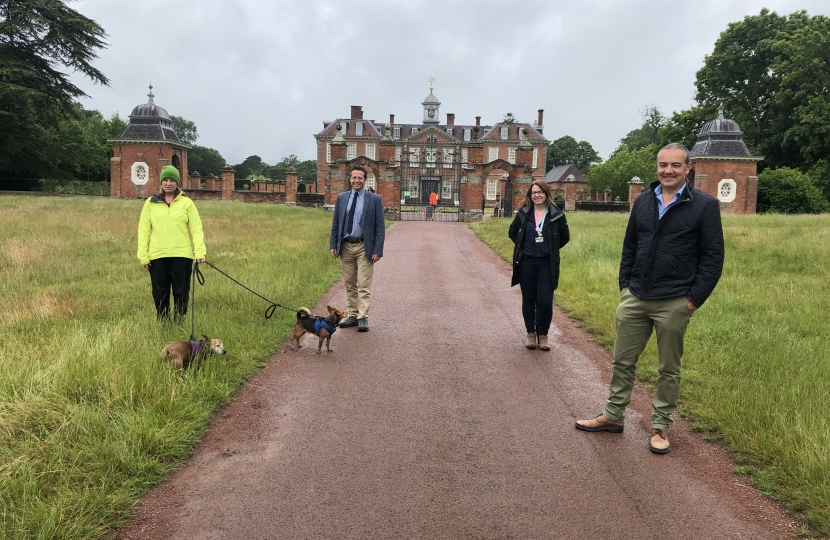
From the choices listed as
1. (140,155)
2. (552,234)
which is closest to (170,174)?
(552,234)

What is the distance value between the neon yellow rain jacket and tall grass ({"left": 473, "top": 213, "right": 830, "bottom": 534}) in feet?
16.7

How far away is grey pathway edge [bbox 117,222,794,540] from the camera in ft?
9.93

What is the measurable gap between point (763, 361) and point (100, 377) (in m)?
5.89

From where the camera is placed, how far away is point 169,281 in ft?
21.6

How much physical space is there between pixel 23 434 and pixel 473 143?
27.8 meters

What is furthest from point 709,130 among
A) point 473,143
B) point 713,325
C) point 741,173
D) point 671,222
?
point 671,222

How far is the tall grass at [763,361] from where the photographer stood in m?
3.53

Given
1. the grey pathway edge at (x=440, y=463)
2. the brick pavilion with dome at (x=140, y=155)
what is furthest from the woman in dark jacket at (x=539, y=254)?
the brick pavilion with dome at (x=140, y=155)

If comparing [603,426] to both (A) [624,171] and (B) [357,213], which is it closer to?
(B) [357,213]

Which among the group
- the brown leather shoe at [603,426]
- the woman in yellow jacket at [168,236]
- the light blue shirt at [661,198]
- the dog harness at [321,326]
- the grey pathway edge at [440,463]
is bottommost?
the grey pathway edge at [440,463]

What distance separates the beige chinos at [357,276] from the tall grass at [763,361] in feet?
9.90

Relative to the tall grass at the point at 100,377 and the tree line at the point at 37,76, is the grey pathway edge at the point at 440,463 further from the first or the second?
the tree line at the point at 37,76

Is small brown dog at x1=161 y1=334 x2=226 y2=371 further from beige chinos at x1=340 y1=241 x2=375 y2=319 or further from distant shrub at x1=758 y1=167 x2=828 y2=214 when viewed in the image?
distant shrub at x1=758 y1=167 x2=828 y2=214

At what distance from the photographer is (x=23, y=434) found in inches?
143
